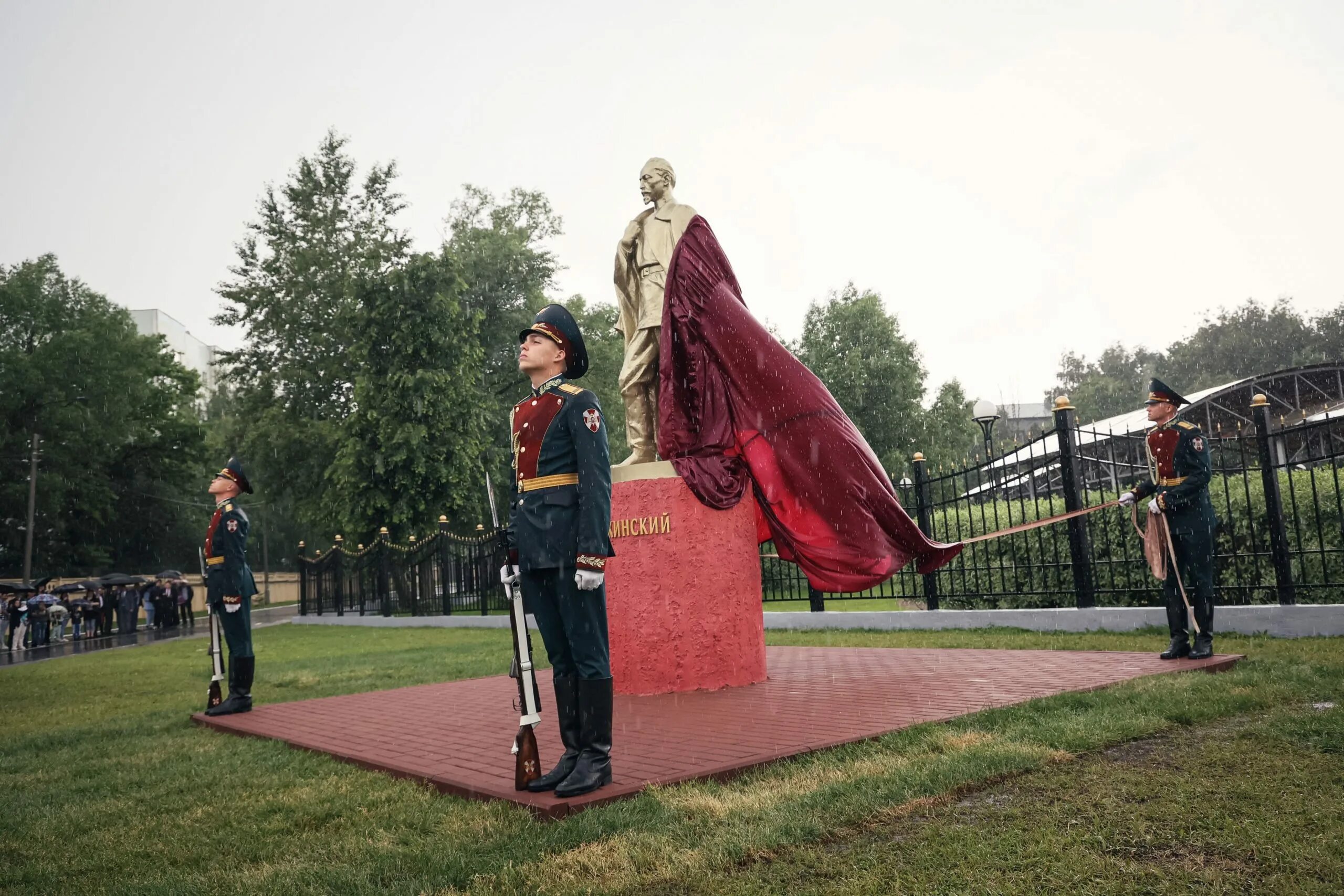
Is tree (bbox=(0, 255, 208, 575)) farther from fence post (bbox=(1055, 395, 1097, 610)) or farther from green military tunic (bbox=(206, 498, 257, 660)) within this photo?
fence post (bbox=(1055, 395, 1097, 610))

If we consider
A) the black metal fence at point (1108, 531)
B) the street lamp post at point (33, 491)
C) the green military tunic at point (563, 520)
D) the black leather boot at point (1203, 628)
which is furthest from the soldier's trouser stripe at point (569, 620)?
the street lamp post at point (33, 491)

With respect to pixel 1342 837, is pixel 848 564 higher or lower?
higher

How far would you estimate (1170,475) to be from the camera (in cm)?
677

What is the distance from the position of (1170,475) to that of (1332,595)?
10.8 ft

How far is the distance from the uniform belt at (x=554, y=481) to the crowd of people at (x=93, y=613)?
23015 millimetres

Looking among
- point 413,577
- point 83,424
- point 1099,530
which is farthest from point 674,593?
point 83,424

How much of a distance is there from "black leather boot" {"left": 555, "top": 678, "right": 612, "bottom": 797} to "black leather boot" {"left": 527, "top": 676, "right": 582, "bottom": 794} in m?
0.03

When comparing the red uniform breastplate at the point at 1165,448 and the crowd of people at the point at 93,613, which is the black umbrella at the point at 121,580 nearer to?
the crowd of people at the point at 93,613

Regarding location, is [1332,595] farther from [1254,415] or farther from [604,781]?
[604,781]

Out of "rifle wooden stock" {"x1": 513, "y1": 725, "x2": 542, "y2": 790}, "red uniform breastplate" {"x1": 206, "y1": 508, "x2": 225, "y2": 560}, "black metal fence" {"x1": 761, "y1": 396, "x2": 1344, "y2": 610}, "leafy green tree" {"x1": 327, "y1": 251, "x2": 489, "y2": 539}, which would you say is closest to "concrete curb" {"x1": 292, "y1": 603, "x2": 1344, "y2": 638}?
"black metal fence" {"x1": 761, "y1": 396, "x2": 1344, "y2": 610}

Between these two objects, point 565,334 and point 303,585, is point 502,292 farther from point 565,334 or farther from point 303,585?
point 565,334

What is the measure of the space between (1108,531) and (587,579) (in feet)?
27.3

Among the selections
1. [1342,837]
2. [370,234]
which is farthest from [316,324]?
[1342,837]

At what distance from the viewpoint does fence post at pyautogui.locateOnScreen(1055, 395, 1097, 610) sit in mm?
9844
